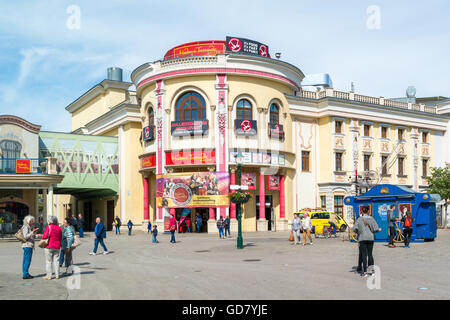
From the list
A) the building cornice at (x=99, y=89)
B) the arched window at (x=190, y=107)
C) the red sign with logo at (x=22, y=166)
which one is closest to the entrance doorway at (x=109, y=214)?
the building cornice at (x=99, y=89)

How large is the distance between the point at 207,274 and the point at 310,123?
32.1 meters

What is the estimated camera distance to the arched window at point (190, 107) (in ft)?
127

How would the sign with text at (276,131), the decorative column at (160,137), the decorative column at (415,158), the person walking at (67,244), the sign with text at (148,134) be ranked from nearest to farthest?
the person walking at (67,244) → the decorative column at (160,137) → the sign with text at (276,131) → the sign with text at (148,134) → the decorative column at (415,158)

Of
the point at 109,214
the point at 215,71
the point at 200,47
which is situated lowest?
the point at 109,214

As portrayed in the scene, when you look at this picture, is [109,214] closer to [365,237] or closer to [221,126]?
[221,126]

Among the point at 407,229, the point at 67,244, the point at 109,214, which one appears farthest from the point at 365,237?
the point at 109,214

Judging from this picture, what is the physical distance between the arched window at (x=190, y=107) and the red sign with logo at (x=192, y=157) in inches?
103

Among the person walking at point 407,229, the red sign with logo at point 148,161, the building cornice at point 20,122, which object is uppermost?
the building cornice at point 20,122

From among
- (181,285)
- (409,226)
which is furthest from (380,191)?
(181,285)

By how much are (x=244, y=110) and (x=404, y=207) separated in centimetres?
1757

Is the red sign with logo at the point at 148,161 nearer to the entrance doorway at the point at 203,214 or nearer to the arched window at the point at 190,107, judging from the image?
the arched window at the point at 190,107

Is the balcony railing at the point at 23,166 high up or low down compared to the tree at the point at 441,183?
up

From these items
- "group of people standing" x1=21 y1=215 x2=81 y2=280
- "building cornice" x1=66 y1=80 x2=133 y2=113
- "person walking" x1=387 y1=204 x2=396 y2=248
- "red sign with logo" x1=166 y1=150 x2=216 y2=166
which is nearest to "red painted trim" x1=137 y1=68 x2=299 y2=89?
"red sign with logo" x1=166 y1=150 x2=216 y2=166

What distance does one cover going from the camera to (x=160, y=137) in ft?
129
